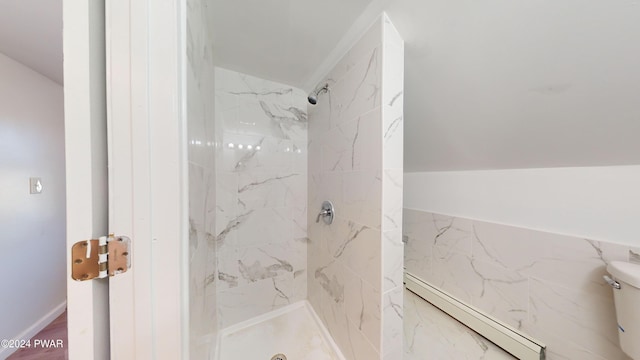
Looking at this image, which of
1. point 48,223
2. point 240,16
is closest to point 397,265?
point 240,16

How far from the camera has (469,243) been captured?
1283mm

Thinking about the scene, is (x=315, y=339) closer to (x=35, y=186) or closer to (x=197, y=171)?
(x=197, y=171)

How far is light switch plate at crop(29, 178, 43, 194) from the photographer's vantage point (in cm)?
144

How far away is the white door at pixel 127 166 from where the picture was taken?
1.21 ft

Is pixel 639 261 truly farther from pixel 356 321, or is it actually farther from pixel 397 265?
pixel 356 321

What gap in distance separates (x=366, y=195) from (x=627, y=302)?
3.54ft

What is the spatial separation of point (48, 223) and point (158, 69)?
240 cm

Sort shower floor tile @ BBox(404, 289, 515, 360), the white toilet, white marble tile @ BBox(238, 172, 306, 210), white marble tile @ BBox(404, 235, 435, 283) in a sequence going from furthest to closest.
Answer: white marble tile @ BBox(404, 235, 435, 283) < white marble tile @ BBox(238, 172, 306, 210) < shower floor tile @ BBox(404, 289, 515, 360) < the white toilet

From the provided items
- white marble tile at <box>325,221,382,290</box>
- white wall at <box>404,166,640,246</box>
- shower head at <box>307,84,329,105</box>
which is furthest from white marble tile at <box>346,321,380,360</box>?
shower head at <box>307,84,329,105</box>

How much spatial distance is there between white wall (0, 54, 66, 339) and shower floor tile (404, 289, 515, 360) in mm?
2818

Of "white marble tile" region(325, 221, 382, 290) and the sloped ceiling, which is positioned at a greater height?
the sloped ceiling

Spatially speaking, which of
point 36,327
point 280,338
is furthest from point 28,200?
point 280,338

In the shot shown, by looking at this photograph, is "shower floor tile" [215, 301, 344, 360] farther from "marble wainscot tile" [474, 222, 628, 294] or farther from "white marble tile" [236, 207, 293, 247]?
"marble wainscot tile" [474, 222, 628, 294]

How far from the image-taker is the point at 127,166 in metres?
0.40
